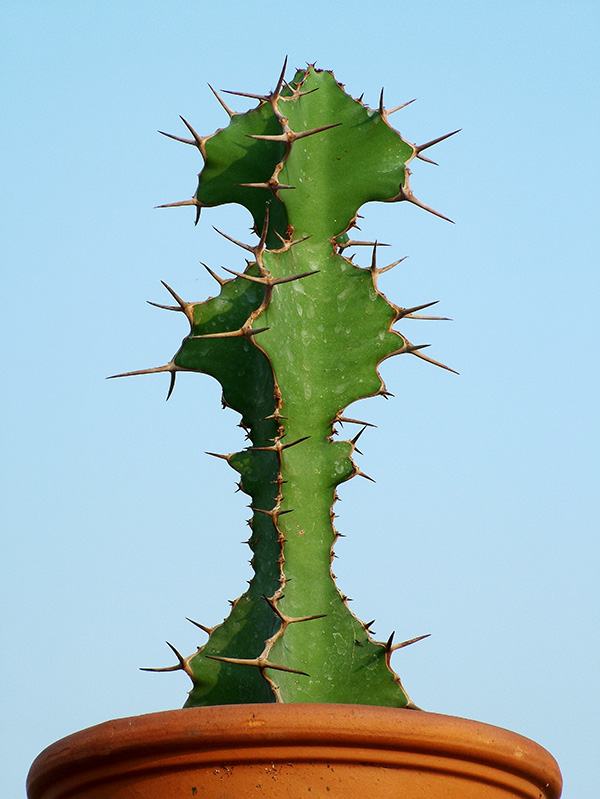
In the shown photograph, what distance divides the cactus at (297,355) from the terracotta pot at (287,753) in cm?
23

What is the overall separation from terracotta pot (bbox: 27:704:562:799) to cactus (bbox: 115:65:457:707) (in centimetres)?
23

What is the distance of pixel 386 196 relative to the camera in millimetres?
2646

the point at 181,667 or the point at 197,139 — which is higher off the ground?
the point at 197,139

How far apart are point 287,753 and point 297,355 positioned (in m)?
0.87

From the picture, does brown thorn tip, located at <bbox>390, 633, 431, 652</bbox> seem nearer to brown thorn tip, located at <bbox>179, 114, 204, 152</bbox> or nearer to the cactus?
the cactus

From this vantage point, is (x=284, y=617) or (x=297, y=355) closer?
(x=284, y=617)

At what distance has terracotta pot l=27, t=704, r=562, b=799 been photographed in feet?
6.25

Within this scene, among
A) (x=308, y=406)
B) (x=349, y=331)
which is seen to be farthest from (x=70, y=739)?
(x=349, y=331)

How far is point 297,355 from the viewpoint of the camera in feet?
8.10

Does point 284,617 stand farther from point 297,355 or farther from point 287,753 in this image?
point 297,355

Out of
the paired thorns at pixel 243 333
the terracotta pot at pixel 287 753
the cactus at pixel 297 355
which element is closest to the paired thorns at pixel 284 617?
the cactus at pixel 297 355

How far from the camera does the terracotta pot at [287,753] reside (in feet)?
6.25

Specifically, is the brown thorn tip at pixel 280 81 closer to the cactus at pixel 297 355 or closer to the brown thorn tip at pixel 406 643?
the cactus at pixel 297 355

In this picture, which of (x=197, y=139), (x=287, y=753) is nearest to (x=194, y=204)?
(x=197, y=139)
